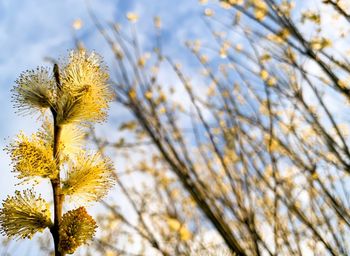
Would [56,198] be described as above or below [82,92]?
below

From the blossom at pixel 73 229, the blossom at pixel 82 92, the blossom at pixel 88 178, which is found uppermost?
the blossom at pixel 82 92

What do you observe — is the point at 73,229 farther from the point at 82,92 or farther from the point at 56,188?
the point at 82,92

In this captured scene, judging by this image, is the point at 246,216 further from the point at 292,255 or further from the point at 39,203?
the point at 39,203

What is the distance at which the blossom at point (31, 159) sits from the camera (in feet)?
6.61

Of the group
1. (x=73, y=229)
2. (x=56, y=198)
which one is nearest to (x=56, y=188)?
(x=56, y=198)

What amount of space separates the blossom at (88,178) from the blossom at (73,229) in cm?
14

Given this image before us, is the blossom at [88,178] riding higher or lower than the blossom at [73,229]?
higher

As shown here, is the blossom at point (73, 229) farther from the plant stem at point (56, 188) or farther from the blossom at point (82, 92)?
the blossom at point (82, 92)

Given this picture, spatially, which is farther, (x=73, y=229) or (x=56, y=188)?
(x=56, y=188)

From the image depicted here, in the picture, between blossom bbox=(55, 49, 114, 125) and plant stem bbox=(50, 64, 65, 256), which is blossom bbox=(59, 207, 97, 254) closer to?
plant stem bbox=(50, 64, 65, 256)

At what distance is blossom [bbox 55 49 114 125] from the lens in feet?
7.04

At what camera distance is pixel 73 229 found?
76.9 inches

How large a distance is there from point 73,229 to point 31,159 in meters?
0.38

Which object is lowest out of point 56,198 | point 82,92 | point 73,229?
point 73,229
